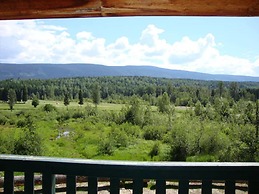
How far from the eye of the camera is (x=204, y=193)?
869 mm

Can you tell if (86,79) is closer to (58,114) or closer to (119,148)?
(58,114)

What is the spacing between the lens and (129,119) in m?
27.1

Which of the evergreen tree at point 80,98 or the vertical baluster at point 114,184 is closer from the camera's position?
the vertical baluster at point 114,184

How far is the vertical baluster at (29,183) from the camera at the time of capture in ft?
2.89

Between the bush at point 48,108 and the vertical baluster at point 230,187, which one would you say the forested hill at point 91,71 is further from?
the vertical baluster at point 230,187

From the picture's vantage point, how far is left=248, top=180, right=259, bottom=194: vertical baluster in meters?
0.86

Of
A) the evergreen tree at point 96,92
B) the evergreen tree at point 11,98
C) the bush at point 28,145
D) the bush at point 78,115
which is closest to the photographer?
the bush at point 28,145

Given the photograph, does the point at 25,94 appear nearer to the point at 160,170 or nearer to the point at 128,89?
the point at 128,89

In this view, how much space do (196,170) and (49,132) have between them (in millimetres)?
25560

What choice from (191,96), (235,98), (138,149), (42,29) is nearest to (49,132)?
(138,149)

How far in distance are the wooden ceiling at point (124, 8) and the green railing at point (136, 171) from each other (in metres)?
0.53

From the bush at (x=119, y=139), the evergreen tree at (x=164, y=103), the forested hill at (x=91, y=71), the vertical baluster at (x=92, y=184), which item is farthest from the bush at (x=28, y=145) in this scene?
the forested hill at (x=91, y=71)

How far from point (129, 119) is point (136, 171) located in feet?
86.5

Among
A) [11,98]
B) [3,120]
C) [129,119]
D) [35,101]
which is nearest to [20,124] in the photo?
[3,120]
